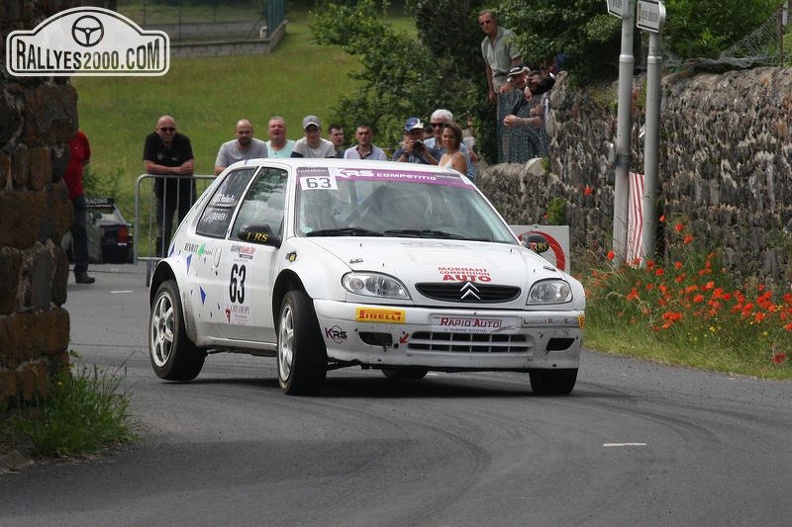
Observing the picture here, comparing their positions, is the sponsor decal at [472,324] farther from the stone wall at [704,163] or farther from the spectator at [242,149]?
the spectator at [242,149]

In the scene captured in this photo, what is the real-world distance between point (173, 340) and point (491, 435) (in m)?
3.79

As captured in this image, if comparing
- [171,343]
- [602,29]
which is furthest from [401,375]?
[602,29]

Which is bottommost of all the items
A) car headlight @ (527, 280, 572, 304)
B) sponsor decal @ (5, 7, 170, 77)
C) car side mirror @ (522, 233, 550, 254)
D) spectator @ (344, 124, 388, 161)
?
car headlight @ (527, 280, 572, 304)

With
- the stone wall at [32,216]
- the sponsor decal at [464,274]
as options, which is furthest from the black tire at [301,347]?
the stone wall at [32,216]

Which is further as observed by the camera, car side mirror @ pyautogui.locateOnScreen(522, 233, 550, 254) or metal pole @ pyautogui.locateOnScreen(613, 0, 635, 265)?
metal pole @ pyautogui.locateOnScreen(613, 0, 635, 265)

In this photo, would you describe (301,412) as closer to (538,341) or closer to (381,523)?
(538,341)

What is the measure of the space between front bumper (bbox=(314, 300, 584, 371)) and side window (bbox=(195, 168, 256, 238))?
194 centimetres

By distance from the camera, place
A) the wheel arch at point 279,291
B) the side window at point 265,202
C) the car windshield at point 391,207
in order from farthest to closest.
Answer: the side window at point 265,202 → the car windshield at point 391,207 → the wheel arch at point 279,291

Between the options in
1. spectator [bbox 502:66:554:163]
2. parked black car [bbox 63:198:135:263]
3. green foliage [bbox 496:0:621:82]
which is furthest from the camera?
parked black car [bbox 63:198:135:263]

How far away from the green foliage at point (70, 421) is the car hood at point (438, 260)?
2.30 m

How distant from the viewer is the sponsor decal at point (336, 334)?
1172cm

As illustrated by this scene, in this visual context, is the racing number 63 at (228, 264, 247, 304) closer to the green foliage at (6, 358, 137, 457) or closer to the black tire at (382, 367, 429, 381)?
the black tire at (382, 367, 429, 381)

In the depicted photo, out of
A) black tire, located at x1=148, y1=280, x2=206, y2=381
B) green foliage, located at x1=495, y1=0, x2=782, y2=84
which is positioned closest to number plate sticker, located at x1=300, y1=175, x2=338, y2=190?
black tire, located at x1=148, y1=280, x2=206, y2=381

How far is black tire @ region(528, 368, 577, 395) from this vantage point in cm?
1233
